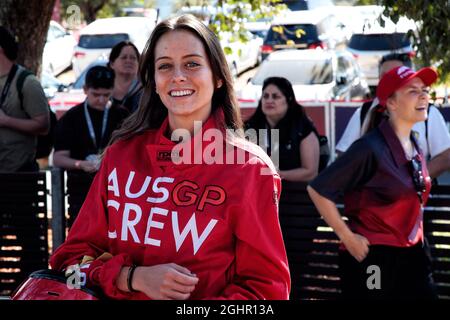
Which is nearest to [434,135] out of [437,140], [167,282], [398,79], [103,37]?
[437,140]

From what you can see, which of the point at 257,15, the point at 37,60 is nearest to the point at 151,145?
the point at 37,60

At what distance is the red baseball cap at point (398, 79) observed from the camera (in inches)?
190

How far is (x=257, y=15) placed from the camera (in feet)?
36.0

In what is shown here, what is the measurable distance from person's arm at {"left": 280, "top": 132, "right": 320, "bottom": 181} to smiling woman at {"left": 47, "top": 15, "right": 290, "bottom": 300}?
3.60m

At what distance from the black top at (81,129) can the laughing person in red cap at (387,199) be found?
2.45 metres

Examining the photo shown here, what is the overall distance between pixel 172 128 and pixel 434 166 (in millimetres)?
3540

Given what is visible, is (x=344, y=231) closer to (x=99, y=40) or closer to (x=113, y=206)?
(x=113, y=206)

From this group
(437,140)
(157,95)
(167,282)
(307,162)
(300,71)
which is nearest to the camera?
(167,282)

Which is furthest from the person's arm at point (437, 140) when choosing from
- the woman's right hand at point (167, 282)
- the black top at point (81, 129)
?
the woman's right hand at point (167, 282)

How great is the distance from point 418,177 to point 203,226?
2297mm

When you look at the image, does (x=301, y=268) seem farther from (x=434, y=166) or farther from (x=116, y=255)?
(x=116, y=255)

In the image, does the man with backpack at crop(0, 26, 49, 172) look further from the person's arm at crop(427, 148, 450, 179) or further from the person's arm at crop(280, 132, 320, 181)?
the person's arm at crop(427, 148, 450, 179)

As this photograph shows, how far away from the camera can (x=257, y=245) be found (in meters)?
2.53

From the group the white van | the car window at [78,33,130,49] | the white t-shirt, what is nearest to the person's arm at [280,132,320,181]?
the white t-shirt
